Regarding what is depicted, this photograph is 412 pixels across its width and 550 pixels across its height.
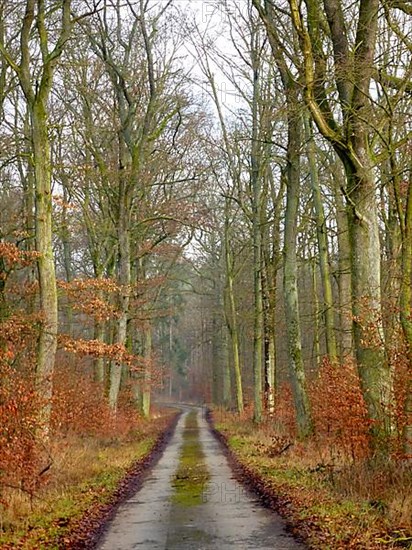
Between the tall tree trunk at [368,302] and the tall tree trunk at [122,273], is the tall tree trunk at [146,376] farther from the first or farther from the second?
the tall tree trunk at [368,302]

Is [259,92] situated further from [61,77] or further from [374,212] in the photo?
[374,212]

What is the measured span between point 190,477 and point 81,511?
17.4 feet

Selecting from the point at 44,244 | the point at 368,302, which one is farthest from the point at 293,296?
the point at 368,302

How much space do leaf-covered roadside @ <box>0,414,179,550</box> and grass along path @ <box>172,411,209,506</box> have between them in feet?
3.15

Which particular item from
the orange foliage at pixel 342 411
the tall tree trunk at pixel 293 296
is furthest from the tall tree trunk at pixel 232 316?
the orange foliage at pixel 342 411

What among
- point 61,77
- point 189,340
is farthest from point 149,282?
point 189,340

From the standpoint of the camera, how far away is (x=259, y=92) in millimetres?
24844

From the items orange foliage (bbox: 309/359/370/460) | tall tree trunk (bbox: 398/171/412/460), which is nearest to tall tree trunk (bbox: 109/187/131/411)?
orange foliage (bbox: 309/359/370/460)

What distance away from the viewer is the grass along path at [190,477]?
41.7 ft

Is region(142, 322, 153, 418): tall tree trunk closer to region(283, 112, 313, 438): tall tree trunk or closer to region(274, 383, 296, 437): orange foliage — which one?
region(274, 383, 296, 437): orange foliage

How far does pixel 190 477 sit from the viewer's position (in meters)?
15.8

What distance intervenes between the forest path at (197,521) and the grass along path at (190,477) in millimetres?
42

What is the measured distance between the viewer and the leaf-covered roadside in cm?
878

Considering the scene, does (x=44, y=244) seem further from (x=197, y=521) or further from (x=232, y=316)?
(x=232, y=316)
